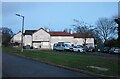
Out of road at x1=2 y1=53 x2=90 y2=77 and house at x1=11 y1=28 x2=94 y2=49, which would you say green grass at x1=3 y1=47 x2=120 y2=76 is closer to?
road at x1=2 y1=53 x2=90 y2=77

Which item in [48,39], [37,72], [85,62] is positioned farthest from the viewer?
[48,39]

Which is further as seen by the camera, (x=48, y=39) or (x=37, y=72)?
(x=48, y=39)

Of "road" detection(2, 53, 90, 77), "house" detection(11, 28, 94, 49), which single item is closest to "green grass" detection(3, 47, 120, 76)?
"road" detection(2, 53, 90, 77)

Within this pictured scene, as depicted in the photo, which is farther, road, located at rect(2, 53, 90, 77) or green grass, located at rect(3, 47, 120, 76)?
green grass, located at rect(3, 47, 120, 76)

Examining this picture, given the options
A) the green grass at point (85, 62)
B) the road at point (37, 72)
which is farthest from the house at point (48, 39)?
the road at point (37, 72)

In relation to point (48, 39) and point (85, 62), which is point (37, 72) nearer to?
point (85, 62)

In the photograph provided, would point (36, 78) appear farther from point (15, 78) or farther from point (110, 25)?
point (110, 25)

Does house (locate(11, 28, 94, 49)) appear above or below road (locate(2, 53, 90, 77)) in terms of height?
above

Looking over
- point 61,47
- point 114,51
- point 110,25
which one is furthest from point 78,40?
point 114,51

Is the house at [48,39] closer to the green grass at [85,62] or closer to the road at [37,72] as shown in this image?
the green grass at [85,62]

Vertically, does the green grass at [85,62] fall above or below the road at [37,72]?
above

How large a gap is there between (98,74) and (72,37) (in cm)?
10599

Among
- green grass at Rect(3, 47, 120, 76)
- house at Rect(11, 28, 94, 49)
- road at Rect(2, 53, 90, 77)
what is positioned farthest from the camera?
house at Rect(11, 28, 94, 49)

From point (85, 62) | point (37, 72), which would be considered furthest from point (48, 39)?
point (37, 72)
